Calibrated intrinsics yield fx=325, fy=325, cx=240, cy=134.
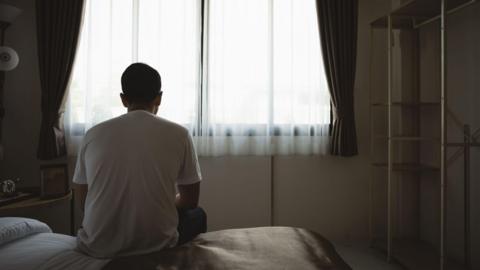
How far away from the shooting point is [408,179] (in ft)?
9.51

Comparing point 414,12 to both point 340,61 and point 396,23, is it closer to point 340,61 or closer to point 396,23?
point 396,23

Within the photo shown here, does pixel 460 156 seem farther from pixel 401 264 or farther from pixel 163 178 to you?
pixel 163 178

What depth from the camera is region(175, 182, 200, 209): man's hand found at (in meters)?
1.35

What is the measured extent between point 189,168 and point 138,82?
1.26ft

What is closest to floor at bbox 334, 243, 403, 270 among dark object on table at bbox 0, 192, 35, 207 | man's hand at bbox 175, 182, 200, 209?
man's hand at bbox 175, 182, 200, 209

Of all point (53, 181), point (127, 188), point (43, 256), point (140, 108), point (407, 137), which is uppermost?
point (140, 108)

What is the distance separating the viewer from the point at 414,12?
95.3 inches

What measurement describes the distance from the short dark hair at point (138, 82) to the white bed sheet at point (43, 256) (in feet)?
1.92

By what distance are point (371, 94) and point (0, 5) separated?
2.89m

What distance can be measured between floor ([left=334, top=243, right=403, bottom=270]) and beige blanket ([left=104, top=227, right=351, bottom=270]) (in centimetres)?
143

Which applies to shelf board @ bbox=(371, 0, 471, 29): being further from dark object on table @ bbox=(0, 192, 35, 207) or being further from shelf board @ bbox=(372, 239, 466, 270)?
dark object on table @ bbox=(0, 192, 35, 207)

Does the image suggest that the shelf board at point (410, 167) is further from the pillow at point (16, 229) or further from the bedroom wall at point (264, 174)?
the pillow at point (16, 229)

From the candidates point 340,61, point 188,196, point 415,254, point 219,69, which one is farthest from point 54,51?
point 415,254

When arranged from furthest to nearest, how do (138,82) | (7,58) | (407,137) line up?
(407,137)
(7,58)
(138,82)
